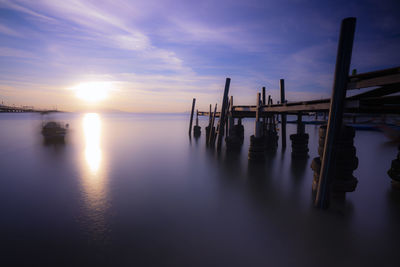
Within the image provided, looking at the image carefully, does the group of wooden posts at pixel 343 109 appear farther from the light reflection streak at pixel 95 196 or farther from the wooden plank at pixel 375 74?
the light reflection streak at pixel 95 196

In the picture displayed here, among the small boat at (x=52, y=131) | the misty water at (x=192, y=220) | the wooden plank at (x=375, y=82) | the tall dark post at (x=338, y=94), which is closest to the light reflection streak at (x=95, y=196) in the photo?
Result: the misty water at (x=192, y=220)

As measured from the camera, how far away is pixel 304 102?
337 inches

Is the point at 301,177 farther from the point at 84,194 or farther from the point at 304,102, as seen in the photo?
the point at 84,194

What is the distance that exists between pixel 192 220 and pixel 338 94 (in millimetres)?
5304

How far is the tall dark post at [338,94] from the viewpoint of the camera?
200 inches

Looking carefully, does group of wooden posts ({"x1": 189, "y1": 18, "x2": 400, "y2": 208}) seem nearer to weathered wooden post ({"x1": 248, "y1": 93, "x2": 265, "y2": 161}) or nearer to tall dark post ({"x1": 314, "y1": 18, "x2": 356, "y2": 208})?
tall dark post ({"x1": 314, "y1": 18, "x2": 356, "y2": 208})

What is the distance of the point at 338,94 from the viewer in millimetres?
5250

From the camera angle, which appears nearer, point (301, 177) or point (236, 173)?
point (301, 177)

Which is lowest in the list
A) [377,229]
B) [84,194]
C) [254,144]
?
[84,194]

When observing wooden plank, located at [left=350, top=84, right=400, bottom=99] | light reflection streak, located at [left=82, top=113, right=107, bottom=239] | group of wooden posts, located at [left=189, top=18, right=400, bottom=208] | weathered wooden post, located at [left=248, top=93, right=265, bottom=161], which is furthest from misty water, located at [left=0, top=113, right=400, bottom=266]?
wooden plank, located at [left=350, top=84, right=400, bottom=99]

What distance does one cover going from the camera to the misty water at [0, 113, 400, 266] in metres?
4.66

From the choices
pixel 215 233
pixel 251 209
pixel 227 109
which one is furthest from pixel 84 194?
pixel 227 109

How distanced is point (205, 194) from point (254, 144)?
5434 millimetres

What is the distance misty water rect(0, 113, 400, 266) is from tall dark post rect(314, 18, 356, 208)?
4.78 ft
